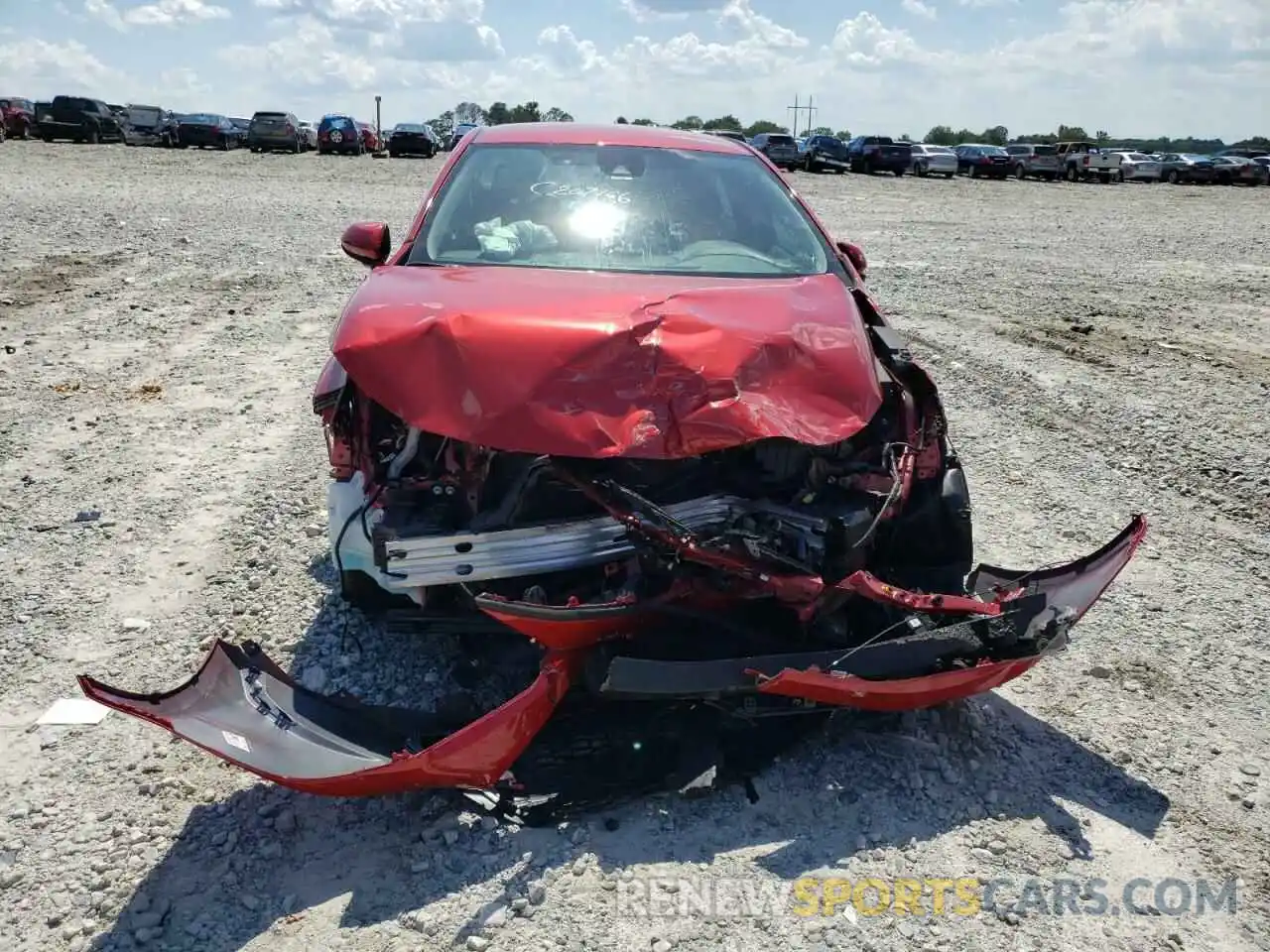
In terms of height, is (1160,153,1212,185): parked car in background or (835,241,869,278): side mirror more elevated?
(1160,153,1212,185): parked car in background

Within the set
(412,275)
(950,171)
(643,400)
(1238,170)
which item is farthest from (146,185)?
(1238,170)

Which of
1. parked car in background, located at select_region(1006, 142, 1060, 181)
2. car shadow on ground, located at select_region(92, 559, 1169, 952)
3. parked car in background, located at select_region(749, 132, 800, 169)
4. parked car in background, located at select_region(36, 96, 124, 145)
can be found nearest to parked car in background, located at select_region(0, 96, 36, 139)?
parked car in background, located at select_region(36, 96, 124, 145)

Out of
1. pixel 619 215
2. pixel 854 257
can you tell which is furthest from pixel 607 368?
pixel 854 257

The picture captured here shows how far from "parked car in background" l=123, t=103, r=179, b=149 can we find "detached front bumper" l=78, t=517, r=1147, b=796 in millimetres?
37248

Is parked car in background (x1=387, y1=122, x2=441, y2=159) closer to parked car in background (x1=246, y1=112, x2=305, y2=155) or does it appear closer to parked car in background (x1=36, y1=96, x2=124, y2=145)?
parked car in background (x1=246, y1=112, x2=305, y2=155)

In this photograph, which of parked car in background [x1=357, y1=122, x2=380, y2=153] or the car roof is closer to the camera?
the car roof

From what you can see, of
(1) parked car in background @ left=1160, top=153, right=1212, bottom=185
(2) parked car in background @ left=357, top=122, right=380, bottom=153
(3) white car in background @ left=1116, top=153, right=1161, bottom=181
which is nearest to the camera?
(3) white car in background @ left=1116, top=153, right=1161, bottom=181

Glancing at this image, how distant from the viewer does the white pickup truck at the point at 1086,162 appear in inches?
1410

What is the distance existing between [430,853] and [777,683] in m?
1.02

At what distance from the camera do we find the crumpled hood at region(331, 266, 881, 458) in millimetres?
2803

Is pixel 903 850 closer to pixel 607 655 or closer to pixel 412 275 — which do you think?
pixel 607 655

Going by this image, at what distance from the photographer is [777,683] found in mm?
2660

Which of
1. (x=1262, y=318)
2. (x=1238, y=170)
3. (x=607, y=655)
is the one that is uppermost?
(x=1238, y=170)

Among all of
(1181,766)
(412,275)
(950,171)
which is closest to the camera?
(1181,766)
